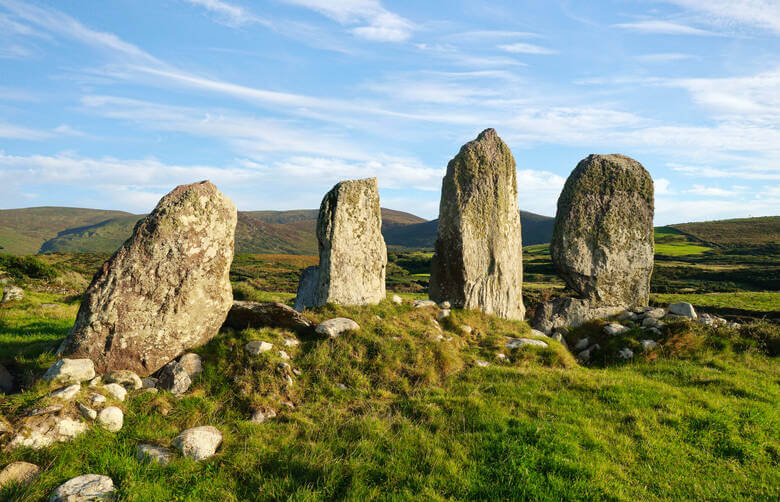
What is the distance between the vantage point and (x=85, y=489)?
5176mm

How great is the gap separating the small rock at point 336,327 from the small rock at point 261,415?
248 centimetres

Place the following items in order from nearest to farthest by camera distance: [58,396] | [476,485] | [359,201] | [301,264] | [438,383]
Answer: [476,485], [58,396], [438,383], [359,201], [301,264]

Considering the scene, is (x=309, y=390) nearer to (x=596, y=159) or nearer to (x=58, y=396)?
(x=58, y=396)

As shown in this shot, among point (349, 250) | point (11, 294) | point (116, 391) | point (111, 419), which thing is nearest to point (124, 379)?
point (116, 391)

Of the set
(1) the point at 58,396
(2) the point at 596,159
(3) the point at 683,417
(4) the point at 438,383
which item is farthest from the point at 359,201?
(2) the point at 596,159

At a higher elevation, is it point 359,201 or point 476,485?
point 359,201

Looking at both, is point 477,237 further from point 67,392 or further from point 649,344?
point 67,392

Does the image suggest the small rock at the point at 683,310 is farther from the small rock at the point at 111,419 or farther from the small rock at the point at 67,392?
the small rock at the point at 67,392

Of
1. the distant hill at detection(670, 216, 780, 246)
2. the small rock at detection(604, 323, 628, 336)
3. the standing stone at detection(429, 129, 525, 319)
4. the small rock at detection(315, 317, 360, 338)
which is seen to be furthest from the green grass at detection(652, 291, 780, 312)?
the distant hill at detection(670, 216, 780, 246)

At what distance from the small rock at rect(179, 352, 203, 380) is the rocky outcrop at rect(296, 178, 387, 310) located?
3.60 meters

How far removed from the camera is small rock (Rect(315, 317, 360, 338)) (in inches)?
389

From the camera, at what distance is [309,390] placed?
27.8ft

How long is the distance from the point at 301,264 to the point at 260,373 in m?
66.2

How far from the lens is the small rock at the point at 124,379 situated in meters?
7.89
